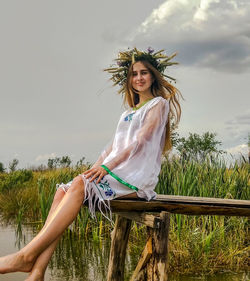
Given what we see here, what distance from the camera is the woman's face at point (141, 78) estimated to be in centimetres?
367

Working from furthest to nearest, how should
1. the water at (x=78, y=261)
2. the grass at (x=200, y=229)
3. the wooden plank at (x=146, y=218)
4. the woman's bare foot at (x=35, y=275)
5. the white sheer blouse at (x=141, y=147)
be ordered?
the grass at (x=200, y=229) < the water at (x=78, y=261) < the white sheer blouse at (x=141, y=147) < the wooden plank at (x=146, y=218) < the woman's bare foot at (x=35, y=275)

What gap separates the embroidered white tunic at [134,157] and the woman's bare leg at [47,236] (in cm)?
11

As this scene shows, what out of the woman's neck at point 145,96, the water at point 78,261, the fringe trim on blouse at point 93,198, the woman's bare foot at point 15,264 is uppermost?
the woman's neck at point 145,96

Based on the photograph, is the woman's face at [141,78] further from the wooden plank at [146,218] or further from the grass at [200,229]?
the grass at [200,229]

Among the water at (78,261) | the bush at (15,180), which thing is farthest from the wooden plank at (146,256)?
the bush at (15,180)

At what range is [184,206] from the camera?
333 centimetres

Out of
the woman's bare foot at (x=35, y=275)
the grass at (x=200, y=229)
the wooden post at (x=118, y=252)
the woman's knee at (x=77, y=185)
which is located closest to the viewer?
the woman's bare foot at (x=35, y=275)

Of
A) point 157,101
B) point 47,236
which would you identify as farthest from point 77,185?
point 157,101

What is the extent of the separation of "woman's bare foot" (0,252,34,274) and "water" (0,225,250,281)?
187 centimetres

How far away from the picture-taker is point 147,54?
3857 millimetres

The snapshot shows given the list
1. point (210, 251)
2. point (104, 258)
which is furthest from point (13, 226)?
point (210, 251)

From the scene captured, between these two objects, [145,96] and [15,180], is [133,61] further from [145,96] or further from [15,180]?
[15,180]

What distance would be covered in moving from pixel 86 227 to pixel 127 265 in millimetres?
1687

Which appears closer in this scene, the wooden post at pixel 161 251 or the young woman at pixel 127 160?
the young woman at pixel 127 160
